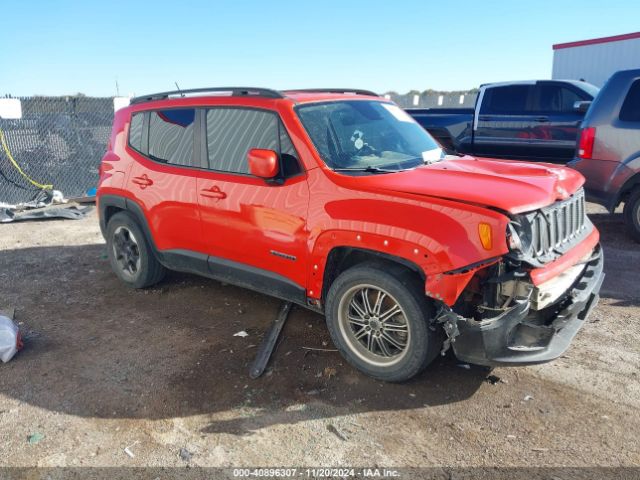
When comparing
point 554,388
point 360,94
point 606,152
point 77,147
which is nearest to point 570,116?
point 606,152

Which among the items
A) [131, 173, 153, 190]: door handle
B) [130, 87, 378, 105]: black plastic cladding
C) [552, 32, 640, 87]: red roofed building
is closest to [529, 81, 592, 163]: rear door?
[130, 87, 378, 105]: black plastic cladding

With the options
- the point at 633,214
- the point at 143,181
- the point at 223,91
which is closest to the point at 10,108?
the point at 143,181

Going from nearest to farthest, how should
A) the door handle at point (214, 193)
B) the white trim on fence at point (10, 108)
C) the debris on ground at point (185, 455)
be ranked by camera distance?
the debris on ground at point (185, 455) → the door handle at point (214, 193) → the white trim on fence at point (10, 108)

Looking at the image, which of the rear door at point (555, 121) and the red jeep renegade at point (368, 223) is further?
the rear door at point (555, 121)

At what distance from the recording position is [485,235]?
3.04 m

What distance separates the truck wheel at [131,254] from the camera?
5.36 m

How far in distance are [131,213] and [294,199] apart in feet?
7.71

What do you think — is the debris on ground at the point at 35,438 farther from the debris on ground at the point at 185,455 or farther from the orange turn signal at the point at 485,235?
the orange turn signal at the point at 485,235

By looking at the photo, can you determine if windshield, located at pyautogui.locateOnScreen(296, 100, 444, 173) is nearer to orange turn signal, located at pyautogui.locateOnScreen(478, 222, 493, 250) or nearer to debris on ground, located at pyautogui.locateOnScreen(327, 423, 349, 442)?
orange turn signal, located at pyautogui.locateOnScreen(478, 222, 493, 250)

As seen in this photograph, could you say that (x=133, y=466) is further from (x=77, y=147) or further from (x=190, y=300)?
(x=77, y=147)

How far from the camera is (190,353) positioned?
4.19 m

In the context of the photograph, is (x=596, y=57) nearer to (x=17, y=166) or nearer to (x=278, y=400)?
(x=17, y=166)

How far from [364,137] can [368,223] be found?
106 cm

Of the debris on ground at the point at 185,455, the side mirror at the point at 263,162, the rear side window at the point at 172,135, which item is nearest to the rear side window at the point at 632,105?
the side mirror at the point at 263,162
